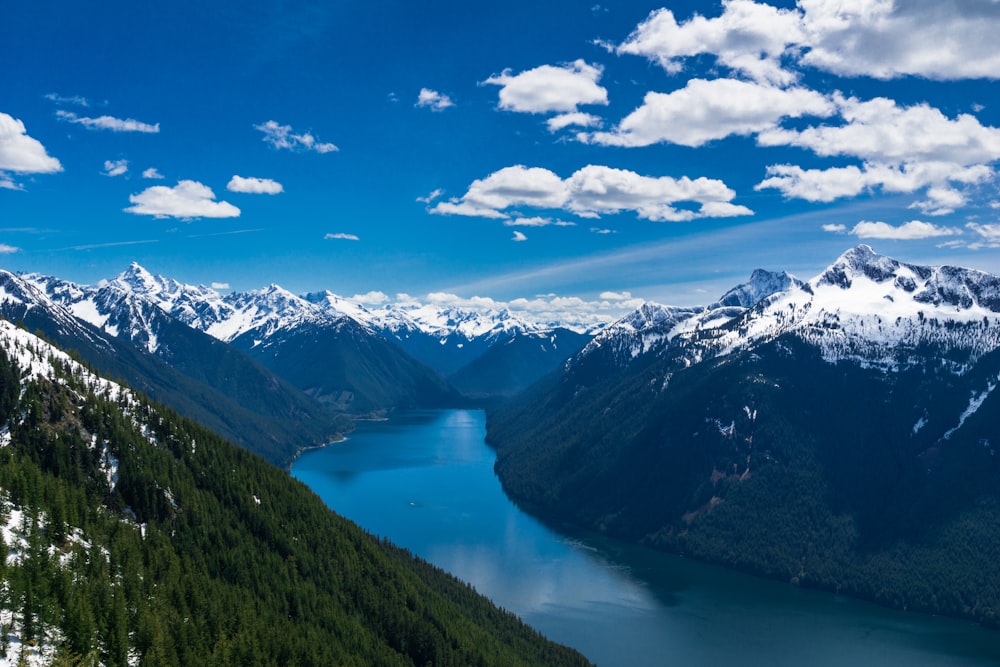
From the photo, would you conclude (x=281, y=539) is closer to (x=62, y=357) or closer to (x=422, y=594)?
(x=422, y=594)

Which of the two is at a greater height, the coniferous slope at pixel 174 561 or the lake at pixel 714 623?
the coniferous slope at pixel 174 561

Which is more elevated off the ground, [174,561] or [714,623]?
[174,561]

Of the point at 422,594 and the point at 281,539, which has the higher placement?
the point at 281,539

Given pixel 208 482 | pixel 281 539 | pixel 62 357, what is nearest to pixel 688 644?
pixel 281 539

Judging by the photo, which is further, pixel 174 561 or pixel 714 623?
pixel 714 623

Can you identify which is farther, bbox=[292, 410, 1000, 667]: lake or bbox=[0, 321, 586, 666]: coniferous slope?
bbox=[292, 410, 1000, 667]: lake

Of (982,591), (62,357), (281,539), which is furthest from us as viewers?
(982,591)

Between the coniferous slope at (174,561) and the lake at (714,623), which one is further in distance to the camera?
the lake at (714,623)

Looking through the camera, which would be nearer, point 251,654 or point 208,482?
point 251,654
